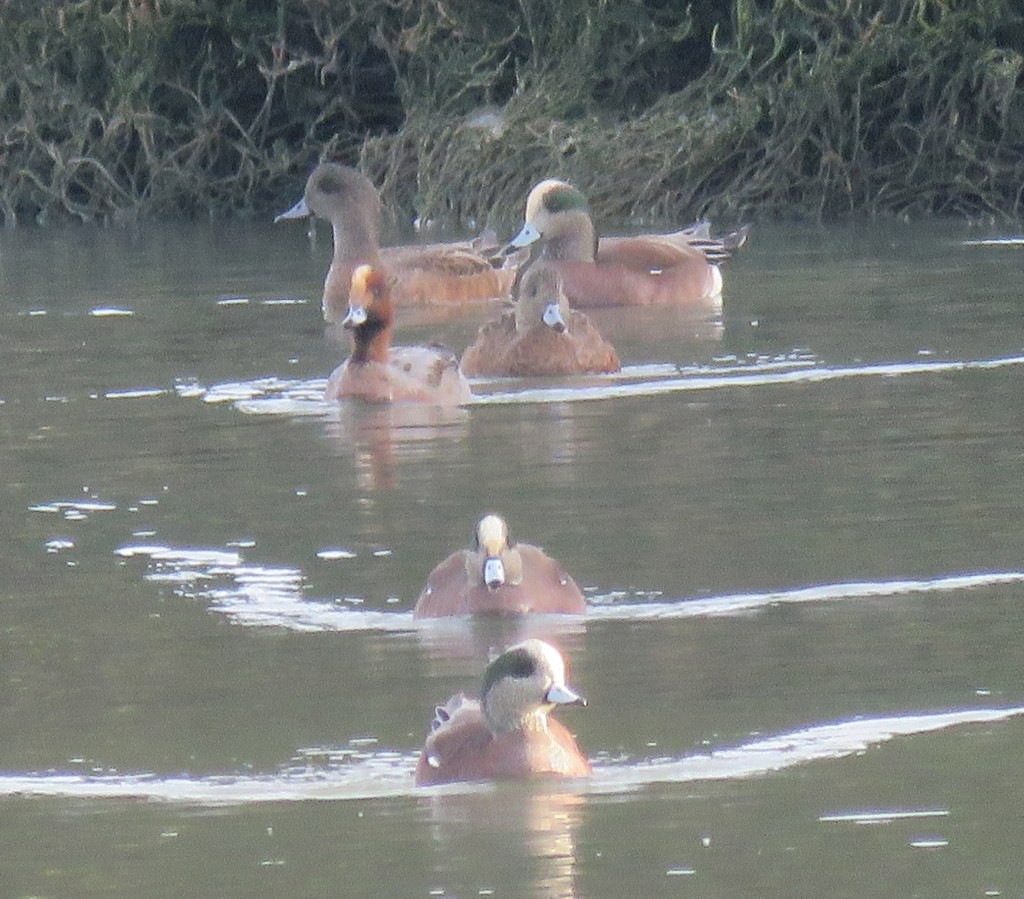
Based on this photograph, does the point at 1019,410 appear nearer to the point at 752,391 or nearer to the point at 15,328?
the point at 752,391

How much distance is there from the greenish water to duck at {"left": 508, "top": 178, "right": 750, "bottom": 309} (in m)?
2.72

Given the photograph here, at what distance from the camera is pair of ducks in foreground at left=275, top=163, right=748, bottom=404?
12648 mm

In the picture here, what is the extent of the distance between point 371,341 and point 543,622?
4.93m

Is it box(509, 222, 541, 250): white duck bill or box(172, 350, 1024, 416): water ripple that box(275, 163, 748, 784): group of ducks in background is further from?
box(172, 350, 1024, 416): water ripple

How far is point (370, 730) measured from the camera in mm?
6836

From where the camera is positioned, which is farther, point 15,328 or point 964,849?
point 15,328

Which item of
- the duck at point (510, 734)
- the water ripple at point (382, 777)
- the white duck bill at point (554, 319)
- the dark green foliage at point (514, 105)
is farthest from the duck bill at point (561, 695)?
the dark green foliage at point (514, 105)

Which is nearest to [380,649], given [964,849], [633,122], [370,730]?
[370,730]

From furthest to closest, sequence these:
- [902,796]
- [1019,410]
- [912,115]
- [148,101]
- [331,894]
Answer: [148,101]
[912,115]
[1019,410]
[902,796]
[331,894]

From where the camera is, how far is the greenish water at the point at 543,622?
593 cm

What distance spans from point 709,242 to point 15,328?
13.7 ft

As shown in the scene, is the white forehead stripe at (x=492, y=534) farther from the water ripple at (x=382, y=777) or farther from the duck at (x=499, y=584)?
the water ripple at (x=382, y=777)

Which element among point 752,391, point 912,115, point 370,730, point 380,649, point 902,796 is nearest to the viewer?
point 902,796

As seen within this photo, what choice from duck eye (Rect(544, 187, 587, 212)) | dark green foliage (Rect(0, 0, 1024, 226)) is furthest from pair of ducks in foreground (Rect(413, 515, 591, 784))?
dark green foliage (Rect(0, 0, 1024, 226))
